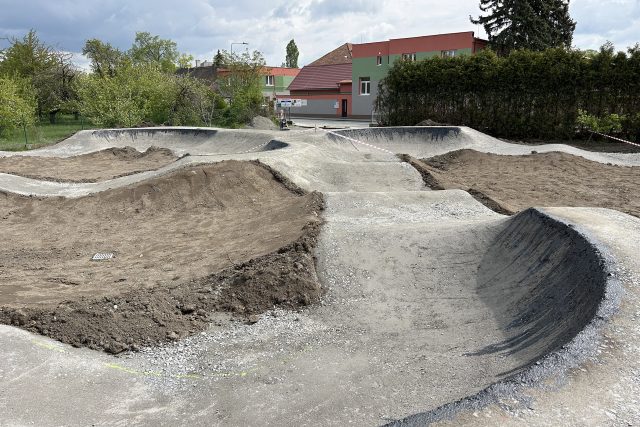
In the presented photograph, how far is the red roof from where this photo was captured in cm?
5550

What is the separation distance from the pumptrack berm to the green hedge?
57.3 feet

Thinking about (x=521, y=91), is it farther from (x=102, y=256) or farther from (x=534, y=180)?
(x=102, y=256)

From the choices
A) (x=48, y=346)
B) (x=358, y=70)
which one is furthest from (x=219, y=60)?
(x=48, y=346)

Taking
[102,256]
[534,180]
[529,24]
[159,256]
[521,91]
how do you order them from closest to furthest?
1. [159,256]
2. [102,256]
3. [534,180]
4. [521,91]
5. [529,24]

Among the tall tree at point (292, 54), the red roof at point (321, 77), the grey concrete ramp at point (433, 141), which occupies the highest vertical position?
the tall tree at point (292, 54)

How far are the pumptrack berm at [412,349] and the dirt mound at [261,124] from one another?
23.7 meters

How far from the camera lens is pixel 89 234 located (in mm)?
11828

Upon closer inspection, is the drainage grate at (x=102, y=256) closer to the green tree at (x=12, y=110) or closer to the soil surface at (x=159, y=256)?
the soil surface at (x=159, y=256)

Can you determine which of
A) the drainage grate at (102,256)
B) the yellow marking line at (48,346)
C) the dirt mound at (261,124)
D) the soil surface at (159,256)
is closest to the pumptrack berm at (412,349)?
the yellow marking line at (48,346)

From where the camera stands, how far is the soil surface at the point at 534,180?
1220cm

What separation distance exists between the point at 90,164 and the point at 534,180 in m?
17.9

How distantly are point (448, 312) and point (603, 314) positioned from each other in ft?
7.27

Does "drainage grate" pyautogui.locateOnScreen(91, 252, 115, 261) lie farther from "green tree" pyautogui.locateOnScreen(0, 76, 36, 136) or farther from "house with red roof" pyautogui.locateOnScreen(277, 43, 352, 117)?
"house with red roof" pyautogui.locateOnScreen(277, 43, 352, 117)

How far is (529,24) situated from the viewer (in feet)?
138
